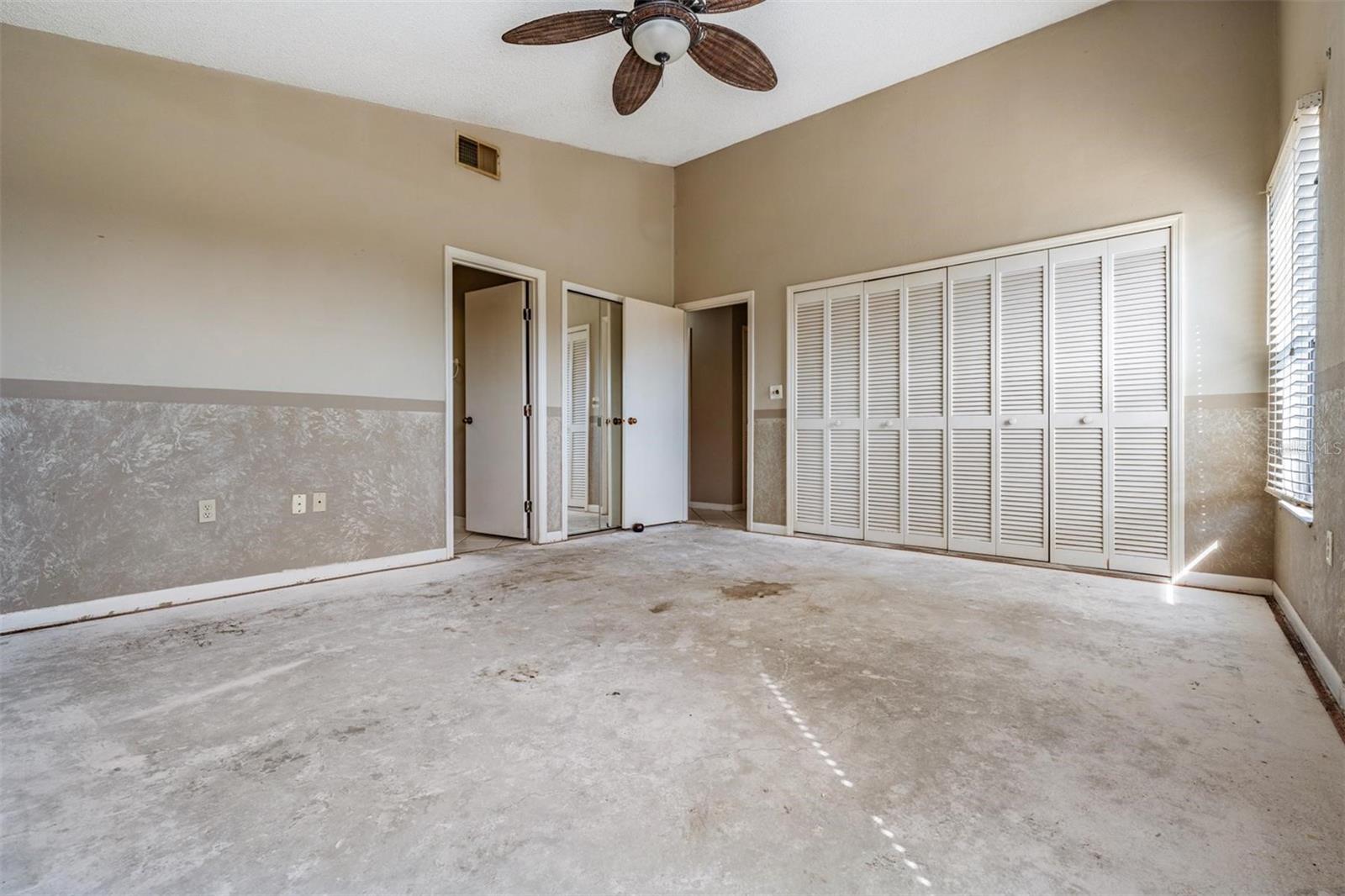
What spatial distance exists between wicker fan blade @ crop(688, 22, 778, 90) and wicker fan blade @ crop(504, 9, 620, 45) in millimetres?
437

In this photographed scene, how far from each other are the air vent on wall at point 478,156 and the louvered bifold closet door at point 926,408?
10.1 ft

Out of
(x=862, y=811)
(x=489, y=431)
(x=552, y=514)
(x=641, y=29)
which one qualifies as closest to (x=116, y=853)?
(x=862, y=811)

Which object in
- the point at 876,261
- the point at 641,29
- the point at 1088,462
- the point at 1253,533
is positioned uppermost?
the point at 641,29

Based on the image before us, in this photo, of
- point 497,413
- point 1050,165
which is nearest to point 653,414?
point 497,413

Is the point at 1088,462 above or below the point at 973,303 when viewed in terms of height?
below

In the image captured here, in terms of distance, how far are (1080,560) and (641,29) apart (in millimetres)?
3757

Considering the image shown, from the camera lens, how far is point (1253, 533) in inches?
122

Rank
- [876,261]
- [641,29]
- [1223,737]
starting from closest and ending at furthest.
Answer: [1223,737] → [641,29] → [876,261]

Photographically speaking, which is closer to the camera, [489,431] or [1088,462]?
[1088,462]

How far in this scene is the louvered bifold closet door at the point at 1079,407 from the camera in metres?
3.52

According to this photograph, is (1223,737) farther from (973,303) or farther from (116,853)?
(973,303)

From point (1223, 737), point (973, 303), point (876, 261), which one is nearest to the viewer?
point (1223, 737)

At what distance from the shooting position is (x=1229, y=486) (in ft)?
10.3

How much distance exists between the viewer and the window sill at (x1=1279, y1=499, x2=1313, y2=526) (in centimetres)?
227
